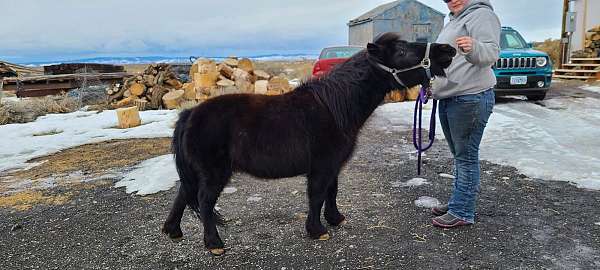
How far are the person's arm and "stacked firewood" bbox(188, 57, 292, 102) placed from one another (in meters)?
8.52

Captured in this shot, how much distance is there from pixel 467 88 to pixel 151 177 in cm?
406

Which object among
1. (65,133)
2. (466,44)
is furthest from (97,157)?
(466,44)

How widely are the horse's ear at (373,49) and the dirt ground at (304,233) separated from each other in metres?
1.54

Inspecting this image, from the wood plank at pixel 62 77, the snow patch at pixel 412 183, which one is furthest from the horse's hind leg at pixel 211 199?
the wood plank at pixel 62 77

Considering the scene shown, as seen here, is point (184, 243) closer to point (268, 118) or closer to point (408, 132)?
point (268, 118)

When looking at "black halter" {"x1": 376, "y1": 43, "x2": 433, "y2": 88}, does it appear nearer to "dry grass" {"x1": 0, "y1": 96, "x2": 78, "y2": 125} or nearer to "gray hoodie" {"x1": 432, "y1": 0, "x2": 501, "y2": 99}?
"gray hoodie" {"x1": 432, "y1": 0, "x2": 501, "y2": 99}

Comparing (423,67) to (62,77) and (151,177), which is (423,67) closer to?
(151,177)

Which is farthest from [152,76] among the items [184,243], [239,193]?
[184,243]

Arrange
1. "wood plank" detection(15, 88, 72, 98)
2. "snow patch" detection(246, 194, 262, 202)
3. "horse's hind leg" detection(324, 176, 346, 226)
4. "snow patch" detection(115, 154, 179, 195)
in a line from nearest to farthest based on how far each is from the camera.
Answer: "horse's hind leg" detection(324, 176, 346, 226), "snow patch" detection(246, 194, 262, 202), "snow patch" detection(115, 154, 179, 195), "wood plank" detection(15, 88, 72, 98)

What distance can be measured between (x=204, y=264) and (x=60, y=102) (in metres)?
12.6

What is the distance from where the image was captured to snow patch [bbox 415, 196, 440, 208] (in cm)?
406

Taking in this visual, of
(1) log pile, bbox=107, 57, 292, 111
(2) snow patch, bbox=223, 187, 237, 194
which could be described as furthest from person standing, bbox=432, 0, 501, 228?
(1) log pile, bbox=107, 57, 292, 111

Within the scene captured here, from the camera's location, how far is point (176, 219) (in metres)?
3.44

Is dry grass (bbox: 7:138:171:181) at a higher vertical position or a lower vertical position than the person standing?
lower
